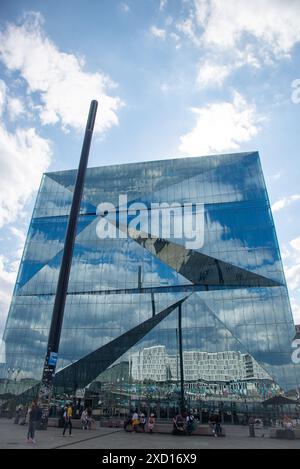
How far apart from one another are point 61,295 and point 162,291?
64.6ft

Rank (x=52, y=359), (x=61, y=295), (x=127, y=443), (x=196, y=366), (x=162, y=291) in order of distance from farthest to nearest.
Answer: (x=162, y=291) < (x=196, y=366) < (x=61, y=295) < (x=52, y=359) < (x=127, y=443)

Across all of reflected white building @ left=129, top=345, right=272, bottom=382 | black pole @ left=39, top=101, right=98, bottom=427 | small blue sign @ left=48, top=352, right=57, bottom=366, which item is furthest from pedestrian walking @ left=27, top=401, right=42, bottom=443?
reflected white building @ left=129, top=345, right=272, bottom=382

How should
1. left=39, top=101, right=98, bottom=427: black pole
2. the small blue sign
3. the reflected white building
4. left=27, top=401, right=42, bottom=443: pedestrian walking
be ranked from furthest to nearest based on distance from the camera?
the reflected white building
the small blue sign
left=39, top=101, right=98, bottom=427: black pole
left=27, top=401, right=42, bottom=443: pedestrian walking

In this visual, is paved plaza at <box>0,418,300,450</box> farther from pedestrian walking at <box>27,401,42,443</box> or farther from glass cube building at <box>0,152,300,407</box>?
glass cube building at <box>0,152,300,407</box>

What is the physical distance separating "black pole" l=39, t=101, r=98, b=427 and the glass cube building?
17615 millimetres

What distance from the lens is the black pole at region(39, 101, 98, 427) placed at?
768 inches

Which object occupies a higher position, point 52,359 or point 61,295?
point 61,295

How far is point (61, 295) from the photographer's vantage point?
21.9 m

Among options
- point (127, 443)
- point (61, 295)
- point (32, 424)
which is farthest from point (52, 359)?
point (127, 443)

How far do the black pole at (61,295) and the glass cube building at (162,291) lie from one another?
1762cm

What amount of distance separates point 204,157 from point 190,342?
26209 mm

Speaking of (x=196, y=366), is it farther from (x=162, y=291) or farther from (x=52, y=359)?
(x=52, y=359)
